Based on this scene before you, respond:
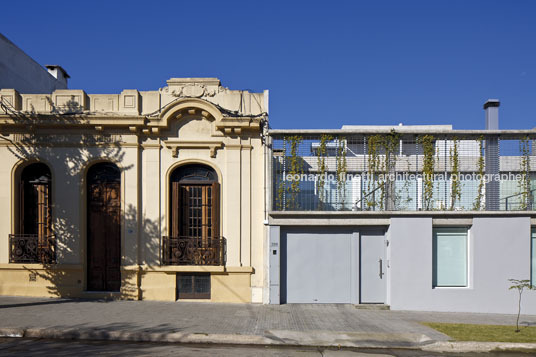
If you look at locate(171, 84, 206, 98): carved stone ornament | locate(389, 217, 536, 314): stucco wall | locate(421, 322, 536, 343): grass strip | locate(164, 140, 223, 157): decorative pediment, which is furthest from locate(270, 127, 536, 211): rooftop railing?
locate(421, 322, 536, 343): grass strip

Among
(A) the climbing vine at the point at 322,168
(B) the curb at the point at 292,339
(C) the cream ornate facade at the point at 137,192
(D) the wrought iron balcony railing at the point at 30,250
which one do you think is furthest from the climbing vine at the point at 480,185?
(D) the wrought iron balcony railing at the point at 30,250

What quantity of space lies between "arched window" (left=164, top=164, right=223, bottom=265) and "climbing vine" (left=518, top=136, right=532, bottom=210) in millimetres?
9549

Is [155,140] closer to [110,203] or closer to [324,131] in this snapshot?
[110,203]

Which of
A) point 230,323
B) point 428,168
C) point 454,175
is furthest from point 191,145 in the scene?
point 454,175

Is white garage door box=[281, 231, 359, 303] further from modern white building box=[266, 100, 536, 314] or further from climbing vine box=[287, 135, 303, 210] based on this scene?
climbing vine box=[287, 135, 303, 210]

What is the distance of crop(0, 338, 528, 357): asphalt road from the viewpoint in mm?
6949

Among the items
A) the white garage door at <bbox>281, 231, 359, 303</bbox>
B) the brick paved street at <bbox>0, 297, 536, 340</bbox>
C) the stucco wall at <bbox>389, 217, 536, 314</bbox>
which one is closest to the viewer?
the brick paved street at <bbox>0, 297, 536, 340</bbox>

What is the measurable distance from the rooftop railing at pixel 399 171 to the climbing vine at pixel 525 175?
0.03m

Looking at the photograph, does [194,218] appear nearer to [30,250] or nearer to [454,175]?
[30,250]

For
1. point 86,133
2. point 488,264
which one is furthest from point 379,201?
point 86,133

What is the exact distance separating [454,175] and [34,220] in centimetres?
1348

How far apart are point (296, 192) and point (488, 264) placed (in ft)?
20.1

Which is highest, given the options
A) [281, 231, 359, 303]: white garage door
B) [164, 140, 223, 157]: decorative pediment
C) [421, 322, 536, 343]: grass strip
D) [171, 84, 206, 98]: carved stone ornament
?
[171, 84, 206, 98]: carved stone ornament

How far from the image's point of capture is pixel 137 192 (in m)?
11.3
